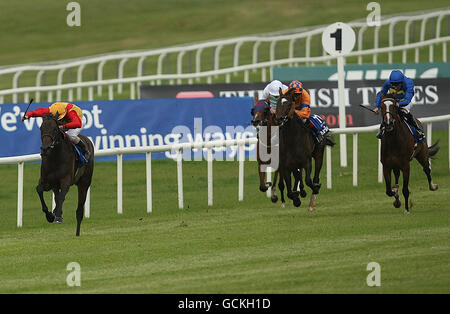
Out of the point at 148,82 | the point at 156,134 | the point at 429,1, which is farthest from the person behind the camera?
the point at 429,1

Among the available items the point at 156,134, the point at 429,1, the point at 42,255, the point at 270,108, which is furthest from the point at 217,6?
the point at 42,255

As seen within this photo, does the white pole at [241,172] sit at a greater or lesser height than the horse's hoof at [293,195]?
greater

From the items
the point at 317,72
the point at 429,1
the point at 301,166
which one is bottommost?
the point at 301,166

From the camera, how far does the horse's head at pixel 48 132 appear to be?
13.2 m

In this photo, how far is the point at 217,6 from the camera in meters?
40.7

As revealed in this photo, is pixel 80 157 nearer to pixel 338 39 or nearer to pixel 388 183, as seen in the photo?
pixel 388 183

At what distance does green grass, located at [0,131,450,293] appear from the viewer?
33.8 ft

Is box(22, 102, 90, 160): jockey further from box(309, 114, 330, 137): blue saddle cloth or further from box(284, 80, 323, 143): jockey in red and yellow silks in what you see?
box(309, 114, 330, 137): blue saddle cloth

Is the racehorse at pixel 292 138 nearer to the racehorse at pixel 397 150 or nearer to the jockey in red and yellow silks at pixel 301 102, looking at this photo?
the jockey in red and yellow silks at pixel 301 102

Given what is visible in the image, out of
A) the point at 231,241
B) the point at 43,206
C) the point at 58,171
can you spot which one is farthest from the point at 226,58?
the point at 231,241

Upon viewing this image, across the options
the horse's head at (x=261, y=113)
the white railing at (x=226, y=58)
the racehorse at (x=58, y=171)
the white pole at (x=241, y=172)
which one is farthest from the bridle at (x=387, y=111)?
the white railing at (x=226, y=58)

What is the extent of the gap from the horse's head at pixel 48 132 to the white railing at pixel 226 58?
7875 millimetres
